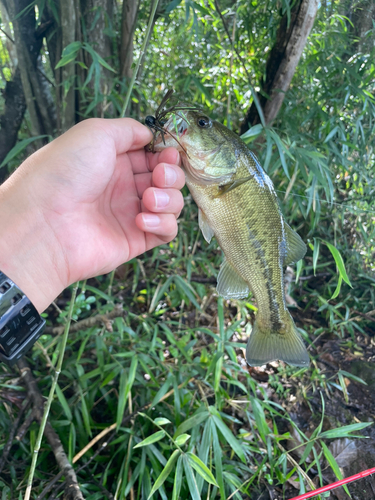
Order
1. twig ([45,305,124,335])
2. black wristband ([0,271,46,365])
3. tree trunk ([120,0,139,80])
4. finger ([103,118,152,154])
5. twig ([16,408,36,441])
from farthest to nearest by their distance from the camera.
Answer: tree trunk ([120,0,139,80]), twig ([45,305,124,335]), twig ([16,408,36,441]), finger ([103,118,152,154]), black wristband ([0,271,46,365])

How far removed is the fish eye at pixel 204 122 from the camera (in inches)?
47.3

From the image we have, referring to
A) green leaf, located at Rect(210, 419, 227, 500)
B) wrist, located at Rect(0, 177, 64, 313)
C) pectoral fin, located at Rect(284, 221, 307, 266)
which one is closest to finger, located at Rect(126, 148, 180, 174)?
wrist, located at Rect(0, 177, 64, 313)

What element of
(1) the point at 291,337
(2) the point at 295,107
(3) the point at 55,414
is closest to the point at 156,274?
(3) the point at 55,414

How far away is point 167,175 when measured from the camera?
48.1 inches

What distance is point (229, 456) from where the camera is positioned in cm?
184

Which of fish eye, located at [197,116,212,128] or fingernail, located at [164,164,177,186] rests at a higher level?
fish eye, located at [197,116,212,128]

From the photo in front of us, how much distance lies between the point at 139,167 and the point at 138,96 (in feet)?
3.72

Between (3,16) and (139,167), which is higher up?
(3,16)

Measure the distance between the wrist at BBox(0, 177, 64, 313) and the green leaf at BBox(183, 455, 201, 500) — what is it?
0.94 metres

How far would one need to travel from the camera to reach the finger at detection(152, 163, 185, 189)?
3.99ft

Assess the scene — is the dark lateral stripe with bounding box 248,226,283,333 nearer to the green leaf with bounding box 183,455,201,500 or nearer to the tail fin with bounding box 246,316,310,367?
the tail fin with bounding box 246,316,310,367

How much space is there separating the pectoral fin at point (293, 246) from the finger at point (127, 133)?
0.71 meters

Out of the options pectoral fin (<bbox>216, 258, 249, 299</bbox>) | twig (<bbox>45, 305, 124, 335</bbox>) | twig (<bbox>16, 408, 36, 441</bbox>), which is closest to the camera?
pectoral fin (<bbox>216, 258, 249, 299</bbox>)

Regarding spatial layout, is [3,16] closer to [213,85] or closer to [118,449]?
[213,85]
